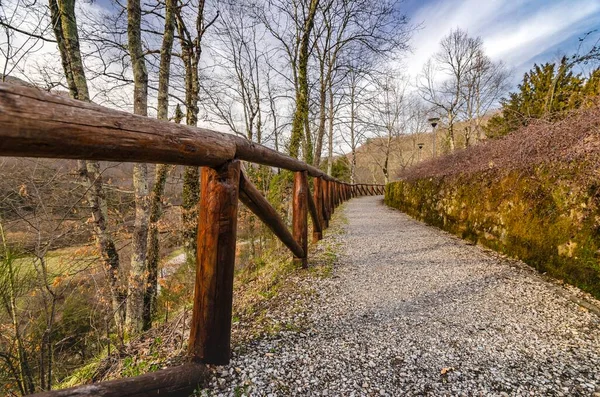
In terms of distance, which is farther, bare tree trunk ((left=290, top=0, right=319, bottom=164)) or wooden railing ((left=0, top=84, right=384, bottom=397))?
bare tree trunk ((left=290, top=0, right=319, bottom=164))

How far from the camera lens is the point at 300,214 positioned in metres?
3.01

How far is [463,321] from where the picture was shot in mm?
1872

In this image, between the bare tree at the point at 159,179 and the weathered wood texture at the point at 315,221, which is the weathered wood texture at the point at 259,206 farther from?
the bare tree at the point at 159,179

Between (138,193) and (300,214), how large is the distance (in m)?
3.12

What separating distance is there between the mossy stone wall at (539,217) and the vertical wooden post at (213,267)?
10.1 ft

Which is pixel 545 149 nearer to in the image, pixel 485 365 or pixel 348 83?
pixel 485 365

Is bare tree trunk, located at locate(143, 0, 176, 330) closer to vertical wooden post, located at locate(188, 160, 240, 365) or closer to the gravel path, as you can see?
the gravel path

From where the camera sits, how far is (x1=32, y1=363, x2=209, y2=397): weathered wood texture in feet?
2.99

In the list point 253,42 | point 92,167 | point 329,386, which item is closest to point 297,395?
point 329,386

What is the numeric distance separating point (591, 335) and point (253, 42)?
12.5 meters

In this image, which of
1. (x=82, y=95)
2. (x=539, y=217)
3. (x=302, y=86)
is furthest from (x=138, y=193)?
(x=302, y=86)

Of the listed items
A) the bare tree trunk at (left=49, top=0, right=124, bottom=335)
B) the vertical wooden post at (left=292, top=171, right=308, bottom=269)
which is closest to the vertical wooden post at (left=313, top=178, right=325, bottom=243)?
the vertical wooden post at (left=292, top=171, right=308, bottom=269)

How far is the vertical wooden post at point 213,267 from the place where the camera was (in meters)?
1.26

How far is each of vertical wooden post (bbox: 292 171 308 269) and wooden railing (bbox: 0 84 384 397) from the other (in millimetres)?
1287
